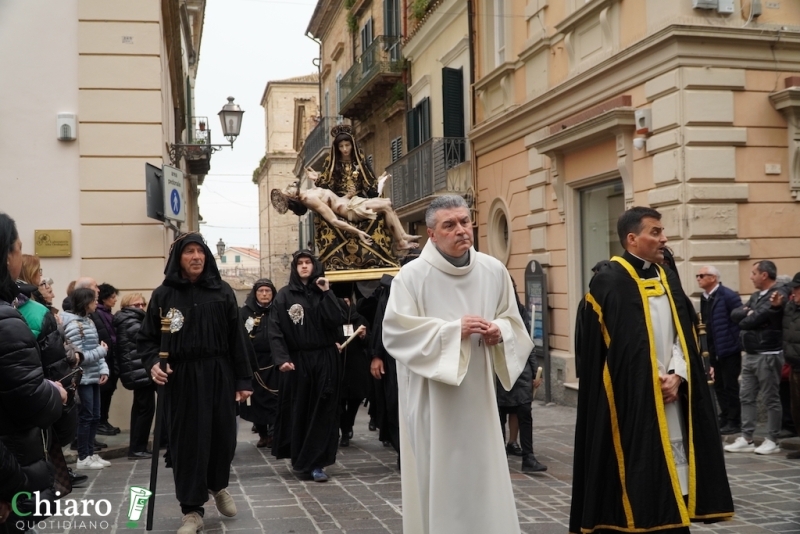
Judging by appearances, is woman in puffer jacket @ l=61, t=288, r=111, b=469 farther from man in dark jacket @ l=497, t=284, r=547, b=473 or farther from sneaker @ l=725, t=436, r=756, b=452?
sneaker @ l=725, t=436, r=756, b=452

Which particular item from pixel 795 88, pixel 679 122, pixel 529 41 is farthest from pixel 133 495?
pixel 529 41

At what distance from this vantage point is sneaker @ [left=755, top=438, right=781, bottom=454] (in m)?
9.19

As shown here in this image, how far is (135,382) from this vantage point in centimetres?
985

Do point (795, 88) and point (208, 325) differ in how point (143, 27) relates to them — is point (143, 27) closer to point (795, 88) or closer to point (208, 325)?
point (208, 325)

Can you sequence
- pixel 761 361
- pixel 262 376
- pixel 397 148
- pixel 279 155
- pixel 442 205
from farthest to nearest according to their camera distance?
pixel 279 155 < pixel 397 148 < pixel 262 376 < pixel 761 361 < pixel 442 205

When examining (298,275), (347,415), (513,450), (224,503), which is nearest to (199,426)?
(224,503)

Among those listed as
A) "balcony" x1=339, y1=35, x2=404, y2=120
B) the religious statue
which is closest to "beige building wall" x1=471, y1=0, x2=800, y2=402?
the religious statue

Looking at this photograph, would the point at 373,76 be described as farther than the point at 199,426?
Yes

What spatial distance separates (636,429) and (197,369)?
2986 mm

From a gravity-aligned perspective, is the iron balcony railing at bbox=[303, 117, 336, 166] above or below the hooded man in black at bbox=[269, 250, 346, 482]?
above

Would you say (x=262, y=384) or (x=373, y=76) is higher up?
(x=373, y=76)

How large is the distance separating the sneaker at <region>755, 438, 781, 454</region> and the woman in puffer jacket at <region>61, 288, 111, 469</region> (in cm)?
631

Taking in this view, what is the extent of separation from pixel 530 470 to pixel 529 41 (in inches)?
336

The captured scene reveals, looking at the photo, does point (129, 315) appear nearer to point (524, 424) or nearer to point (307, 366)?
point (307, 366)
